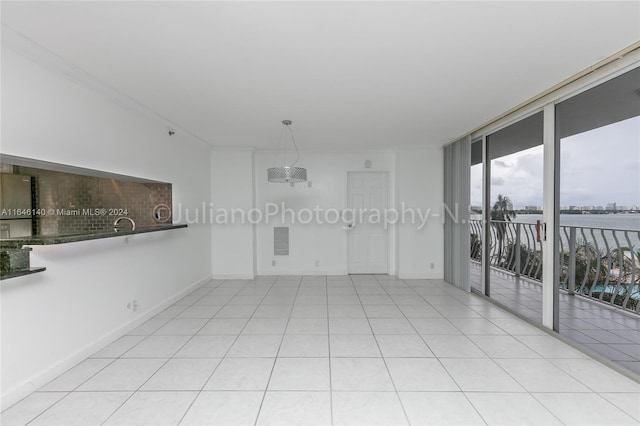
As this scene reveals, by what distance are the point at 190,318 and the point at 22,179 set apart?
229cm

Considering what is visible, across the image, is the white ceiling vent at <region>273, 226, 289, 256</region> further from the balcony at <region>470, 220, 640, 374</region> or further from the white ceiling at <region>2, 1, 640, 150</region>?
the balcony at <region>470, 220, 640, 374</region>

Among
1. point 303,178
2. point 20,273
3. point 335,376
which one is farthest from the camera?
point 303,178

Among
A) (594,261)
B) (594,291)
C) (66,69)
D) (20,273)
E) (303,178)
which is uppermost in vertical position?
(66,69)

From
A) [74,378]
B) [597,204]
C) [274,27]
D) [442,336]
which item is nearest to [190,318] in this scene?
[74,378]

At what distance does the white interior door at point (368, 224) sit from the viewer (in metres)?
5.94

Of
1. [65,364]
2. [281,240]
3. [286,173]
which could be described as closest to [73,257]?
[65,364]

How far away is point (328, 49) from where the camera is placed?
2104 millimetres

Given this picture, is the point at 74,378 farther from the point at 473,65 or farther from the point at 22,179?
the point at 473,65

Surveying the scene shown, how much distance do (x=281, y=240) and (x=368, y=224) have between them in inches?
75.5

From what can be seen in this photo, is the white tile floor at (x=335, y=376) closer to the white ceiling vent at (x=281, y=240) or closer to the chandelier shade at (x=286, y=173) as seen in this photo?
the chandelier shade at (x=286, y=173)

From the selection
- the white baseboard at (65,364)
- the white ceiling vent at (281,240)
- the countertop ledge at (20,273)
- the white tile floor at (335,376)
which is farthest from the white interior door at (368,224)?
the countertop ledge at (20,273)

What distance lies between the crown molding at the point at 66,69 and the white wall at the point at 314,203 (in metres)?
→ 2.60

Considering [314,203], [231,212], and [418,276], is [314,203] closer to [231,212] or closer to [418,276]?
[231,212]

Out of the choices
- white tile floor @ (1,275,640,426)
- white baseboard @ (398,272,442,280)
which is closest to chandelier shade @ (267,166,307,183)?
white tile floor @ (1,275,640,426)
